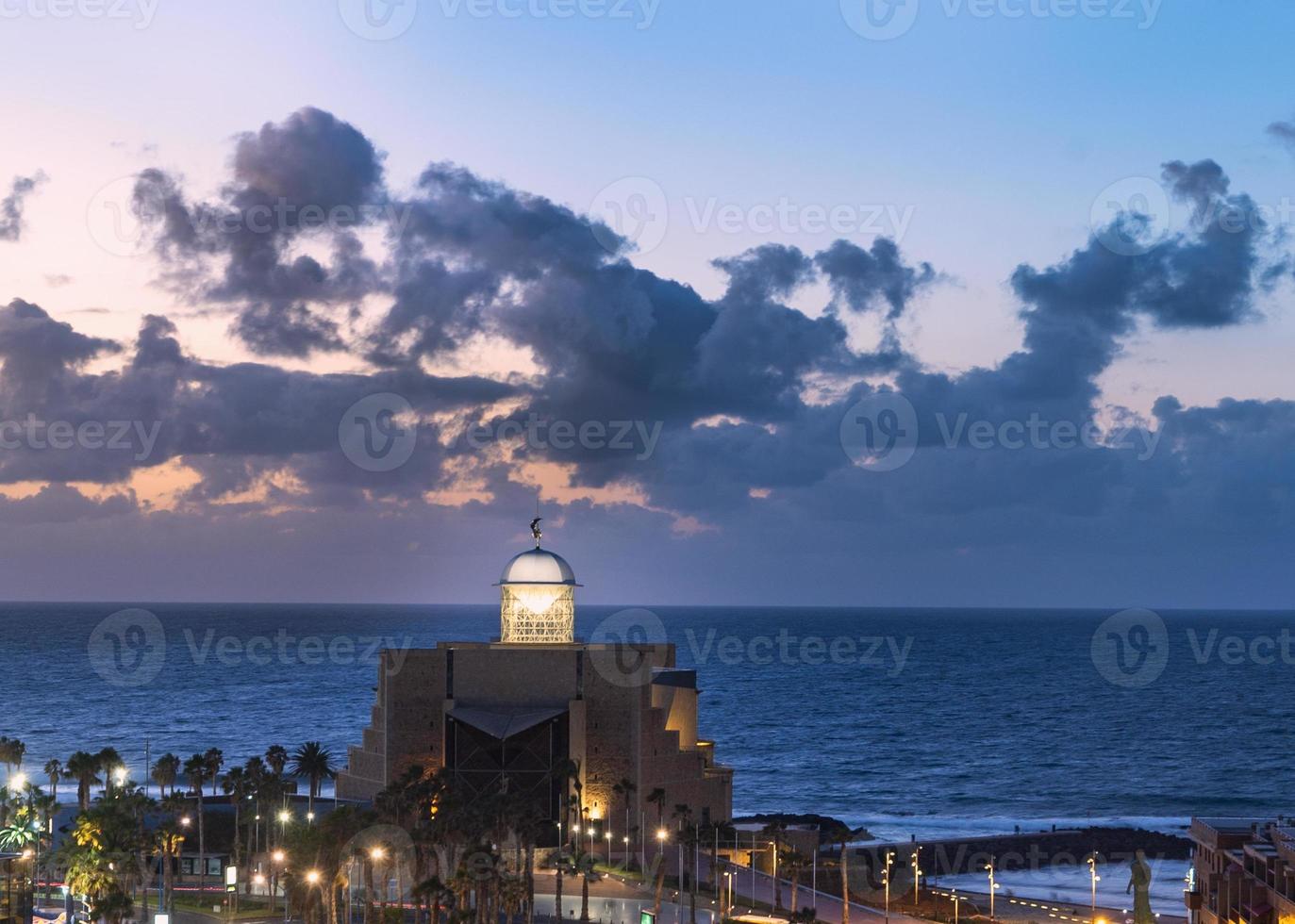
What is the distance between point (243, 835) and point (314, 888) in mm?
22687

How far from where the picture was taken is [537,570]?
9525cm

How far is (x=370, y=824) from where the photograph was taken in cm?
6900

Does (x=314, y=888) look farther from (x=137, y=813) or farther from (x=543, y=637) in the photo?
(x=543, y=637)

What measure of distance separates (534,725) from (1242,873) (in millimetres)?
39526

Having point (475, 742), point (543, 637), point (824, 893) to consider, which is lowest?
point (824, 893)

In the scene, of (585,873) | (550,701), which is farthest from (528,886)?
(550,701)

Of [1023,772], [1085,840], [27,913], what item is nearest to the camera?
[27,913]

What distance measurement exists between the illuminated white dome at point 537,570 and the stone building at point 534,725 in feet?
1.18

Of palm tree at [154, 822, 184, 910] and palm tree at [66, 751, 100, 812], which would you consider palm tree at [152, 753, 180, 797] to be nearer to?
palm tree at [66, 751, 100, 812]

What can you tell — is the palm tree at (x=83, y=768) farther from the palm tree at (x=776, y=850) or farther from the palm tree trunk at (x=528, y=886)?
the palm tree at (x=776, y=850)

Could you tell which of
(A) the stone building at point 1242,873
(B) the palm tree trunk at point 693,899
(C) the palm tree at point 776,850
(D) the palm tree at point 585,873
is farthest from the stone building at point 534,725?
(A) the stone building at point 1242,873

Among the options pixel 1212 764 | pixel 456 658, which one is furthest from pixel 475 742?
pixel 1212 764

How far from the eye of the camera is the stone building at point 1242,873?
219 ft

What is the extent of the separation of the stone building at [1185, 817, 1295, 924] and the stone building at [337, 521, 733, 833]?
102 feet
